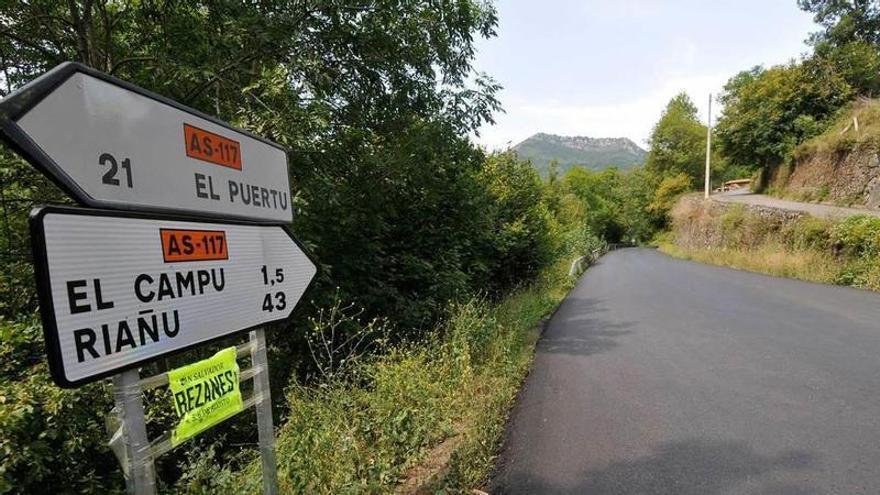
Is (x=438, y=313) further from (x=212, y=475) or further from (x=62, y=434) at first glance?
(x=62, y=434)

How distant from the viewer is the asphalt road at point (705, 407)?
3.09 metres

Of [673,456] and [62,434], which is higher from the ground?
[62,434]

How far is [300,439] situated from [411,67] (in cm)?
457

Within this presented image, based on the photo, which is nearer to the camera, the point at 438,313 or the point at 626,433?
the point at 626,433

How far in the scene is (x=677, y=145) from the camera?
52.9 metres

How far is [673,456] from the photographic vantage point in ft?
11.1

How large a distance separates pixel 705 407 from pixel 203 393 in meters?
4.43

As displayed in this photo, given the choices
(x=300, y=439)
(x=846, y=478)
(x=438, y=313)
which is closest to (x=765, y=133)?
(x=438, y=313)

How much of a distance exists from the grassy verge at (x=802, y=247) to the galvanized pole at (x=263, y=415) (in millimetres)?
13068

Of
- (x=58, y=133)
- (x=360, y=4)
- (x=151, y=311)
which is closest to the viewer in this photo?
(x=58, y=133)

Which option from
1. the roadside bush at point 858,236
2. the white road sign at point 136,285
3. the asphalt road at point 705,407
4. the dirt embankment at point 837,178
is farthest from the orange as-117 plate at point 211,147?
the dirt embankment at point 837,178

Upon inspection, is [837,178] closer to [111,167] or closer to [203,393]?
[203,393]

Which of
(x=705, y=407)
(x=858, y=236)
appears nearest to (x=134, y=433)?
(x=705, y=407)

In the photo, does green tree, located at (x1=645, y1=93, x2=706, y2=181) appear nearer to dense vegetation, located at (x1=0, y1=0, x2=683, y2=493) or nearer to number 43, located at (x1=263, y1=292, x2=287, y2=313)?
dense vegetation, located at (x1=0, y1=0, x2=683, y2=493)
